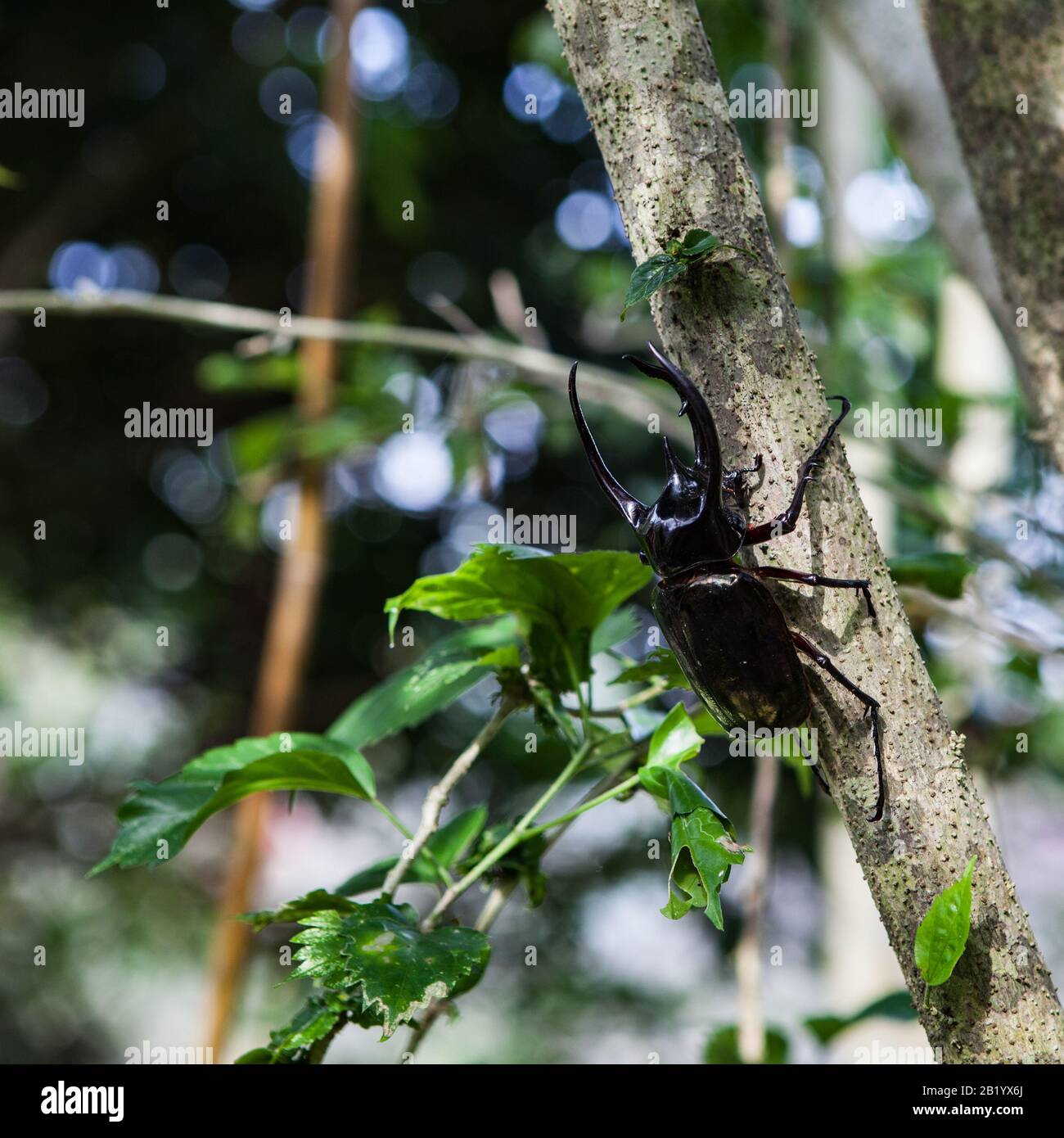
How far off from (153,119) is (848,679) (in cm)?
418

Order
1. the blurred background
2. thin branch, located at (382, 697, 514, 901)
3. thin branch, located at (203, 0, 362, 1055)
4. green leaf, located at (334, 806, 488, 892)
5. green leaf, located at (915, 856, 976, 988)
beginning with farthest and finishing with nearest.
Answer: the blurred background → thin branch, located at (203, 0, 362, 1055) → green leaf, located at (334, 806, 488, 892) → thin branch, located at (382, 697, 514, 901) → green leaf, located at (915, 856, 976, 988)

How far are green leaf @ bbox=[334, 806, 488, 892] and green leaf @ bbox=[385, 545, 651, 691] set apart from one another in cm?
15

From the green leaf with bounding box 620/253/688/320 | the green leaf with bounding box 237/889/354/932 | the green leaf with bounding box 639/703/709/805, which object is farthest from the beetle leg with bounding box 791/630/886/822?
the green leaf with bounding box 237/889/354/932

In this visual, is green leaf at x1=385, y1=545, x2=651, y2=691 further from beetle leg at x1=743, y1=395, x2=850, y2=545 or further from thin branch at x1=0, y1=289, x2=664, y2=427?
thin branch at x1=0, y1=289, x2=664, y2=427

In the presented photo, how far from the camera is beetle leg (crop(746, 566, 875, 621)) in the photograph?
0.57m

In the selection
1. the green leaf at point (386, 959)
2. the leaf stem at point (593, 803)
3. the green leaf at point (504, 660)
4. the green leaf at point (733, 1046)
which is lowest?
the green leaf at point (733, 1046)

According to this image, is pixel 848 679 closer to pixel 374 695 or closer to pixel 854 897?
pixel 374 695

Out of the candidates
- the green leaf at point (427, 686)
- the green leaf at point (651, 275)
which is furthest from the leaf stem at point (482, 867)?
the green leaf at point (651, 275)

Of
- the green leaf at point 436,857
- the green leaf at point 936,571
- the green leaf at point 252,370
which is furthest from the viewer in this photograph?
the green leaf at point 252,370

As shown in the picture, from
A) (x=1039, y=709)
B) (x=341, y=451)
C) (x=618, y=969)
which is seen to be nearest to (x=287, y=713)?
(x=341, y=451)

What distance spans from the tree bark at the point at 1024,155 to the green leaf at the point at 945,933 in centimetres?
68

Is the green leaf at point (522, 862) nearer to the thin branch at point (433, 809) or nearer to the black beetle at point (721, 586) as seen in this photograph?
the thin branch at point (433, 809)

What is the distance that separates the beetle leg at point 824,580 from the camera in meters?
0.57

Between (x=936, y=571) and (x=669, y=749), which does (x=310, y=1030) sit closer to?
(x=669, y=749)
